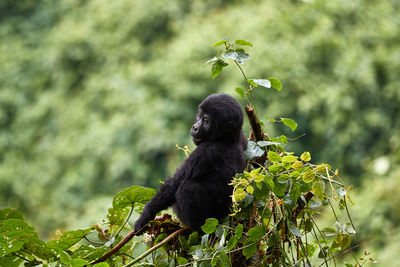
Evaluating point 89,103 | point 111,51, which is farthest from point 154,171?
point 111,51

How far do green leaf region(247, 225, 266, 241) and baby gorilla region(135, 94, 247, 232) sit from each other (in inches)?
11.5

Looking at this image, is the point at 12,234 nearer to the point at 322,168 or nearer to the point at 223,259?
the point at 223,259

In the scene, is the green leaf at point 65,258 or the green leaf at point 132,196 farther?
the green leaf at point 132,196

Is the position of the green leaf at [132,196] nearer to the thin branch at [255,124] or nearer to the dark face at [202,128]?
the dark face at [202,128]

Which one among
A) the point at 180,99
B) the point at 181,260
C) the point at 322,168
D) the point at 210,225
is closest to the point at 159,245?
the point at 181,260

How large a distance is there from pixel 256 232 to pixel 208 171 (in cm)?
47

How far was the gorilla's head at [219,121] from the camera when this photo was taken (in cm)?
178

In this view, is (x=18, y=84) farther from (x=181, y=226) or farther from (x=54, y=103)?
(x=181, y=226)

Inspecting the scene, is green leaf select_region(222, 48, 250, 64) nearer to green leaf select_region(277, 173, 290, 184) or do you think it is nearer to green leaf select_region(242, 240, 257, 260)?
green leaf select_region(277, 173, 290, 184)

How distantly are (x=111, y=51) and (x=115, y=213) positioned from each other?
713 cm

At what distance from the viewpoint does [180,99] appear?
668 centimetres

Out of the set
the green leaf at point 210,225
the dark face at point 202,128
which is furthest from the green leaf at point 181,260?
the dark face at point 202,128

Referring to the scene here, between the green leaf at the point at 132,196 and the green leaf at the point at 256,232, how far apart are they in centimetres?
45

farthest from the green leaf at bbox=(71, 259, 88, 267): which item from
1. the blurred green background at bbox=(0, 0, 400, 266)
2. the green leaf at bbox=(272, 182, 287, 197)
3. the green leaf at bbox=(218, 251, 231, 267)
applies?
the blurred green background at bbox=(0, 0, 400, 266)
